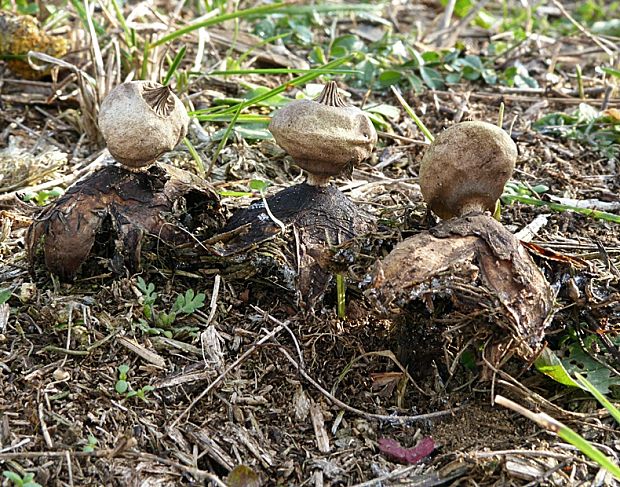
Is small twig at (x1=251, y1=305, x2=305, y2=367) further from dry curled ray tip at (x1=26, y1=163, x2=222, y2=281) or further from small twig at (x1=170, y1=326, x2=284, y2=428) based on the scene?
dry curled ray tip at (x1=26, y1=163, x2=222, y2=281)

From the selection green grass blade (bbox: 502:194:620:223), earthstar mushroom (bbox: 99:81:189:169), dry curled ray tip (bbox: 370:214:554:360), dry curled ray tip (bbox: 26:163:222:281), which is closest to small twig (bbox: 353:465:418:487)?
dry curled ray tip (bbox: 370:214:554:360)

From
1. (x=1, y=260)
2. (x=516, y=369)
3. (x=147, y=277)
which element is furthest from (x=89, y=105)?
(x=516, y=369)

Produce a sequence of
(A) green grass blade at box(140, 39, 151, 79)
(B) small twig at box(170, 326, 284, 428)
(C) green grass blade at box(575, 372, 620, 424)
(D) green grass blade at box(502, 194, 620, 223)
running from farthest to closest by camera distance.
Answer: (A) green grass blade at box(140, 39, 151, 79) < (D) green grass blade at box(502, 194, 620, 223) < (B) small twig at box(170, 326, 284, 428) < (C) green grass blade at box(575, 372, 620, 424)

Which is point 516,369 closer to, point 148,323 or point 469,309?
point 469,309

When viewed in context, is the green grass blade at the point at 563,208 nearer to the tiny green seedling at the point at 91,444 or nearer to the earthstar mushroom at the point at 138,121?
the earthstar mushroom at the point at 138,121

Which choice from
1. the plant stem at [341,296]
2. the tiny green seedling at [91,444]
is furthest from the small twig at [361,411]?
the tiny green seedling at [91,444]

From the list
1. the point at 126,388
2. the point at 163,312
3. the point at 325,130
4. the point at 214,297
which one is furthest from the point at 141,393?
the point at 325,130

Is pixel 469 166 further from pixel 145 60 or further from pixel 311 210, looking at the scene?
pixel 145 60
